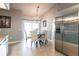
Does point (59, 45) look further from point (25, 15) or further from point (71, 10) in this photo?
point (25, 15)

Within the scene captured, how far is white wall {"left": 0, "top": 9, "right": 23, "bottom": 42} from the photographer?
5.53 meters

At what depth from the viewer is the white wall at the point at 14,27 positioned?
553 centimetres

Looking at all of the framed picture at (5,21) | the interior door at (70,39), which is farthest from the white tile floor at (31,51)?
the framed picture at (5,21)

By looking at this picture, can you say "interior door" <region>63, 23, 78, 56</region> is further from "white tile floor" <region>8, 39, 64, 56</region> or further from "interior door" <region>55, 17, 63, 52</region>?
"white tile floor" <region>8, 39, 64, 56</region>

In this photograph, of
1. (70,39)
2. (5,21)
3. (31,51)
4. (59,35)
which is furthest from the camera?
(5,21)

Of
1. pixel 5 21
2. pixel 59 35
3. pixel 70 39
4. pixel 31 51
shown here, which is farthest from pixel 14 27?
pixel 70 39

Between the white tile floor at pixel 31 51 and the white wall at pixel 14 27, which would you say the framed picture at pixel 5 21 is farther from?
the white tile floor at pixel 31 51

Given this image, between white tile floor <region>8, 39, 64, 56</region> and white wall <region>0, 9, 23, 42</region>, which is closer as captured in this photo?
white tile floor <region>8, 39, 64, 56</region>

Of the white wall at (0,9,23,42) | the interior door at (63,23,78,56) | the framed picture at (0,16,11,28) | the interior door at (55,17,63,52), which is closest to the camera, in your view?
the interior door at (63,23,78,56)

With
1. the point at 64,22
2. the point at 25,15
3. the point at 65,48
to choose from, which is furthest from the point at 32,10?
the point at 65,48

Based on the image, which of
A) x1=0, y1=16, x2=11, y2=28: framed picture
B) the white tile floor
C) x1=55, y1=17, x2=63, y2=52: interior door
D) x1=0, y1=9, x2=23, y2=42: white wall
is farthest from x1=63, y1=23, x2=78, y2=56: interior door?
x1=0, y1=16, x2=11, y2=28: framed picture

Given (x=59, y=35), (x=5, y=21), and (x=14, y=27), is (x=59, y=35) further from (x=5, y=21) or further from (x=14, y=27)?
(x=5, y=21)

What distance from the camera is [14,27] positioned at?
589 cm

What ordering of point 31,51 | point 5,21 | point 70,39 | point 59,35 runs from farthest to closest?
point 5,21
point 31,51
point 59,35
point 70,39
